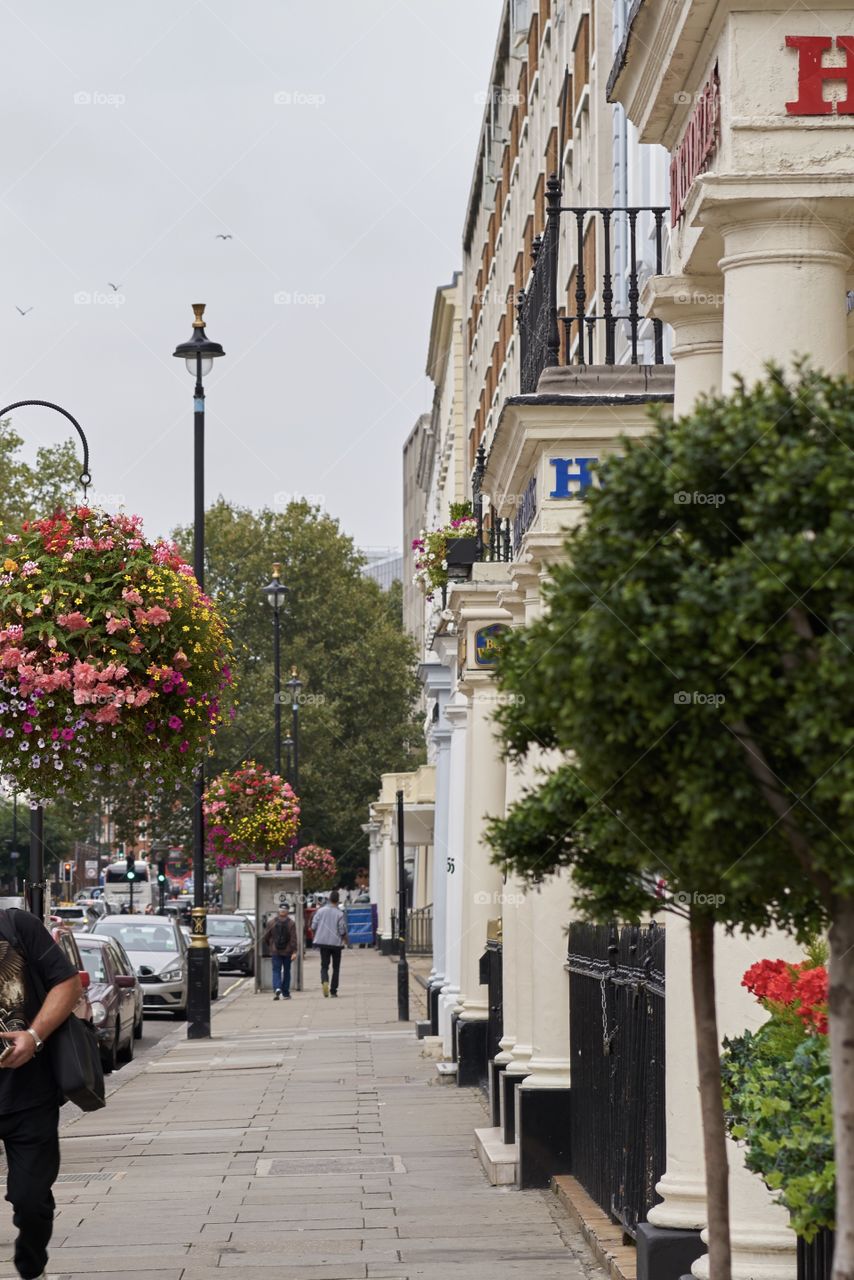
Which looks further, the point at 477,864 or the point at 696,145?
the point at 477,864

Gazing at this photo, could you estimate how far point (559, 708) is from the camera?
12.3ft

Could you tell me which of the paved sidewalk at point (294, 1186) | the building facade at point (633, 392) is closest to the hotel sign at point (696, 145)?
the building facade at point (633, 392)

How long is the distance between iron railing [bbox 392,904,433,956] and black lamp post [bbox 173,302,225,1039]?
2978 cm

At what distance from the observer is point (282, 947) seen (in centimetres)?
3503

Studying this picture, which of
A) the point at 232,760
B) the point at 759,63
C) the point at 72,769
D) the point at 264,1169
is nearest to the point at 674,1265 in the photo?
the point at 759,63

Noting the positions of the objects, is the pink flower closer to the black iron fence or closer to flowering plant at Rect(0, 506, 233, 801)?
flowering plant at Rect(0, 506, 233, 801)

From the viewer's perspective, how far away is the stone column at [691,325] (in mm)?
6613

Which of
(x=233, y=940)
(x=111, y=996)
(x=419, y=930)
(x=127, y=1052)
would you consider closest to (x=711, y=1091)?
(x=111, y=996)

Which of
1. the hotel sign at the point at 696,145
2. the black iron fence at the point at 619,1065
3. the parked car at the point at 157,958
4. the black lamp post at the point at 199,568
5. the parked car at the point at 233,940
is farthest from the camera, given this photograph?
the parked car at the point at 233,940

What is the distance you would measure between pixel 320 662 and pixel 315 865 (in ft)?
34.1

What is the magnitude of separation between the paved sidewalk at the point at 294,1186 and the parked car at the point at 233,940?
80.2ft

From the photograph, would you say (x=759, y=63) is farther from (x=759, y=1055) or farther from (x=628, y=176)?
(x=628, y=176)

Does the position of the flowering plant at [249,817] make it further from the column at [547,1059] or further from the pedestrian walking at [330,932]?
the column at [547,1059]

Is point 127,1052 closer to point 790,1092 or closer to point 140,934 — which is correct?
point 140,934
